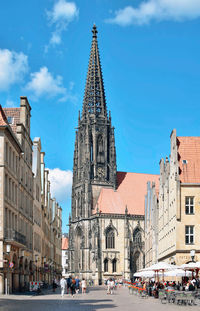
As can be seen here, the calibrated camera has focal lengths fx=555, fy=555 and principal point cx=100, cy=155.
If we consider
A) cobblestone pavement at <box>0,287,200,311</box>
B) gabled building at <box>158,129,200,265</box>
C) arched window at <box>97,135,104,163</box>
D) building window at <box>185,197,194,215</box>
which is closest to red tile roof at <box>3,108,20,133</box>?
gabled building at <box>158,129,200,265</box>

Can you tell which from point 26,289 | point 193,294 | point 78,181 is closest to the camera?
point 193,294

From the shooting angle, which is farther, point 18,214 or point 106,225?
point 106,225

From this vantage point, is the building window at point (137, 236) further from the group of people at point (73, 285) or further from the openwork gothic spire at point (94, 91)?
the group of people at point (73, 285)

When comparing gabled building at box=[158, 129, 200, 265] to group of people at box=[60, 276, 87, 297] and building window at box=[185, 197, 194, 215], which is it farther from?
group of people at box=[60, 276, 87, 297]

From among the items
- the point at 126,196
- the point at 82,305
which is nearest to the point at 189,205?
the point at 82,305

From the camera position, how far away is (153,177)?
12794 cm

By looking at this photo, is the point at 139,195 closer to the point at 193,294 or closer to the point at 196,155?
the point at 196,155

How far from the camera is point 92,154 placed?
118125 millimetres

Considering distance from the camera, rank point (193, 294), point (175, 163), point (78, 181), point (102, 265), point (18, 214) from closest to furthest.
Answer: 1. point (193, 294)
2. point (18, 214)
3. point (175, 163)
4. point (102, 265)
5. point (78, 181)

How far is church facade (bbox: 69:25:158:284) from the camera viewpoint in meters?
111

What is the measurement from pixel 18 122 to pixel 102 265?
65.9 m

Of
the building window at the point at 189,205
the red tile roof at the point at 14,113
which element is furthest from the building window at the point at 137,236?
the red tile roof at the point at 14,113

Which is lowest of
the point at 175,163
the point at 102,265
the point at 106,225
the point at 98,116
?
the point at 102,265

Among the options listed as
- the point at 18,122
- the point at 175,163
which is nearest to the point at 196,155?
the point at 175,163
